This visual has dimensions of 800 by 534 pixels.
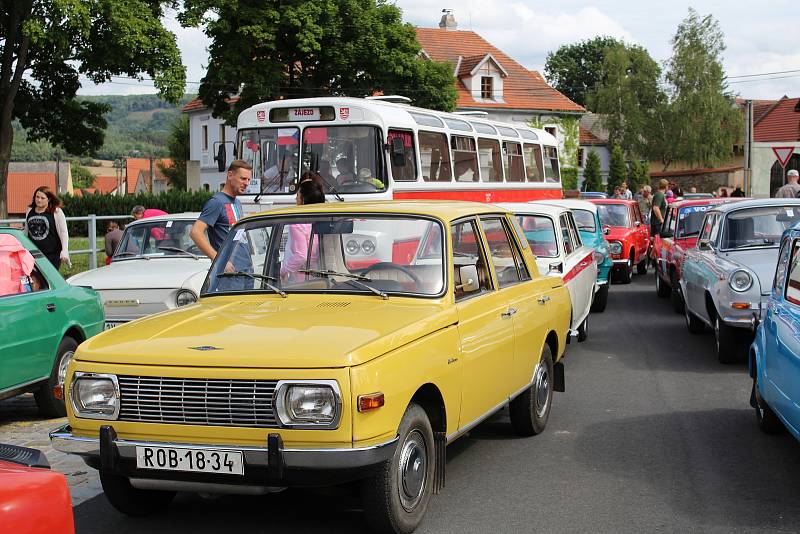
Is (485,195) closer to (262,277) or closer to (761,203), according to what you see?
(761,203)

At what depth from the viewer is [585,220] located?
60.2 feet

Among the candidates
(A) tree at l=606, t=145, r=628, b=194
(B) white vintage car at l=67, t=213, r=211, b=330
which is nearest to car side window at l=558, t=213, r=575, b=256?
(B) white vintage car at l=67, t=213, r=211, b=330

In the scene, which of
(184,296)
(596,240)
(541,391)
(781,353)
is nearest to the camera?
(781,353)

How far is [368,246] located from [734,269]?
6096 millimetres

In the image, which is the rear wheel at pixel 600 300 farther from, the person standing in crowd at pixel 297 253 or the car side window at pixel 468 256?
the person standing in crowd at pixel 297 253

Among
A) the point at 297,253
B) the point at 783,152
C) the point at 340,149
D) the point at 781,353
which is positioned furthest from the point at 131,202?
the point at 781,353

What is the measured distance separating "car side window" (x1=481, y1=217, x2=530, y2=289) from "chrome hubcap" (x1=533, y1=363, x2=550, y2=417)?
755mm

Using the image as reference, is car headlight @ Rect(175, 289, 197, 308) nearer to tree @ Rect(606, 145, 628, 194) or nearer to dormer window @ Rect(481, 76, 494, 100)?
dormer window @ Rect(481, 76, 494, 100)

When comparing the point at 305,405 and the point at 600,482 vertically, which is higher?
the point at 305,405

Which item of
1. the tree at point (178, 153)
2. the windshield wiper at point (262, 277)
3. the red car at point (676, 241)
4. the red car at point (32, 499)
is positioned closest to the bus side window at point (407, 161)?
the red car at point (676, 241)

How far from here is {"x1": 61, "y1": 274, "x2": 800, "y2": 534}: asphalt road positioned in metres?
5.91

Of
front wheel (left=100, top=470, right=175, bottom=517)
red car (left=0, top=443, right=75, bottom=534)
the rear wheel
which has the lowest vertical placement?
the rear wheel

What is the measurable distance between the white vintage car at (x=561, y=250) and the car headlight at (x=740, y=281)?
1813 millimetres

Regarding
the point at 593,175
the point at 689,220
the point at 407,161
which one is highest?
the point at 407,161
